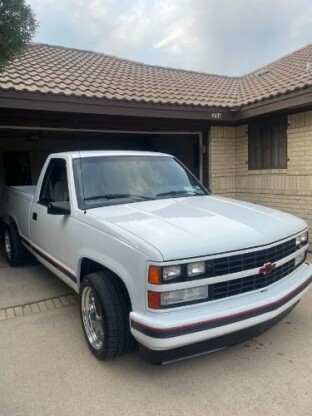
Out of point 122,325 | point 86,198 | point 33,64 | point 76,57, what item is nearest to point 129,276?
point 122,325

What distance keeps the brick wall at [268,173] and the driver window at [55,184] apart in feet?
17.1

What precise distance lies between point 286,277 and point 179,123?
20.0 ft

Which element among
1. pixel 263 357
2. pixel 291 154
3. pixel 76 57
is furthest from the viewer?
pixel 76 57

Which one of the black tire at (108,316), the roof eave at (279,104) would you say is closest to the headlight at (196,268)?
the black tire at (108,316)

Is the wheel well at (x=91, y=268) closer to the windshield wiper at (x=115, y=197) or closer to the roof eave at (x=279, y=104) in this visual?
the windshield wiper at (x=115, y=197)

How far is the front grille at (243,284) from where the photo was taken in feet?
8.91

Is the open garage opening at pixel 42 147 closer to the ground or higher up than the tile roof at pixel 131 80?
closer to the ground

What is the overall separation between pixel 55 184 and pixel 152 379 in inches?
104

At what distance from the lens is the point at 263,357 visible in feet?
10.5

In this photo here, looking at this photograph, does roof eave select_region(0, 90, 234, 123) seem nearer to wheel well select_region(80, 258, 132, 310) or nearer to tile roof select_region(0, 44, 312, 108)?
tile roof select_region(0, 44, 312, 108)

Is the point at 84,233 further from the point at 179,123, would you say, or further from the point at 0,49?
the point at 179,123

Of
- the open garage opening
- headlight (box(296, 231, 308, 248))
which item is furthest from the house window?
headlight (box(296, 231, 308, 248))

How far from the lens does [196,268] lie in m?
2.62

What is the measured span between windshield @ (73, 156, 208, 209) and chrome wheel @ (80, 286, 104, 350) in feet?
2.84
